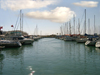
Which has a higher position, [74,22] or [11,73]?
[74,22]

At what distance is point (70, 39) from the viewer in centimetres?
9100

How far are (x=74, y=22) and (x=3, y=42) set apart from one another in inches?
2423

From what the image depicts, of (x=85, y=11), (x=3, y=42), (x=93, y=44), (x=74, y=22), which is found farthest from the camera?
(x=74, y=22)

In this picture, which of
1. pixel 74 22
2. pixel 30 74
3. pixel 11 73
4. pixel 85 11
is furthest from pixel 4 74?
pixel 74 22

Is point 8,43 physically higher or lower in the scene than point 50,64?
higher

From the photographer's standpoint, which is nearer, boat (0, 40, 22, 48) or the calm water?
the calm water

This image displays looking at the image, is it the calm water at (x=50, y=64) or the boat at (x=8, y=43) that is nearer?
the calm water at (x=50, y=64)

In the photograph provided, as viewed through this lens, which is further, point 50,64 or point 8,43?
point 8,43

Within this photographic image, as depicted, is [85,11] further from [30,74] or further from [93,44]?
[30,74]

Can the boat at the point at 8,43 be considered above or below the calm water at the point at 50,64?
above

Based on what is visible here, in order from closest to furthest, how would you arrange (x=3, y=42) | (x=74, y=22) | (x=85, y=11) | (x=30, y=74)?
(x=30, y=74)
(x=3, y=42)
(x=85, y=11)
(x=74, y=22)

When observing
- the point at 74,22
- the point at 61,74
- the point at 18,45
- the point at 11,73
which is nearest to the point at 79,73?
the point at 61,74

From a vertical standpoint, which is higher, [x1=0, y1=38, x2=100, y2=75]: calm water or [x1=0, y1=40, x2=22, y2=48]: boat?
[x1=0, y1=40, x2=22, y2=48]: boat

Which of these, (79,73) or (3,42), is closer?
(79,73)
